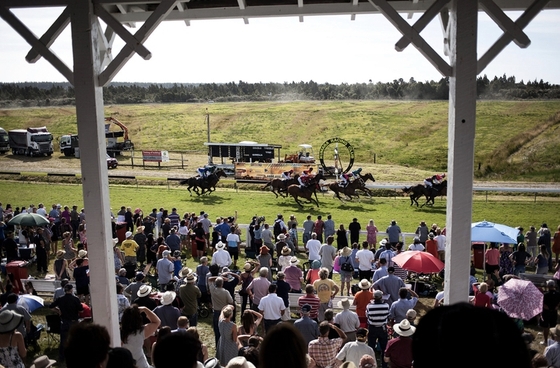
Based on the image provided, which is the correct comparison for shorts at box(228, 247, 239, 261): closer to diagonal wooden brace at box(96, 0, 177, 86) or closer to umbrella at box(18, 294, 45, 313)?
umbrella at box(18, 294, 45, 313)

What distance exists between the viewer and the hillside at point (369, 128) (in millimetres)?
41281

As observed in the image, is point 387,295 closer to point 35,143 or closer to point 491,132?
point 35,143

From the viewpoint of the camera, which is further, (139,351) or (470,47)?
(139,351)

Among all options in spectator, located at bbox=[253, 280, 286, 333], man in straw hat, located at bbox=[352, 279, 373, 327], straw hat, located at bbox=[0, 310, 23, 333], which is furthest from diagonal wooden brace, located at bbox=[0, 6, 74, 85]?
man in straw hat, located at bbox=[352, 279, 373, 327]

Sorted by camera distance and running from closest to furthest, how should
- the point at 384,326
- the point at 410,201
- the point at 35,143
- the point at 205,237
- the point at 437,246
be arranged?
the point at 384,326, the point at 437,246, the point at 205,237, the point at 410,201, the point at 35,143

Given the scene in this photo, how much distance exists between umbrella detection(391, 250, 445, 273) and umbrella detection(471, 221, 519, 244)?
180 centimetres

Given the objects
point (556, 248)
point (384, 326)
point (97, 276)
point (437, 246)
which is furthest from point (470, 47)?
point (556, 248)

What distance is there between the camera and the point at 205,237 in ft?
49.5

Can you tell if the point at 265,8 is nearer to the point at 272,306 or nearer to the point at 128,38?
the point at 128,38

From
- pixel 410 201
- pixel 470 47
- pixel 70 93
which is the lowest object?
pixel 410 201

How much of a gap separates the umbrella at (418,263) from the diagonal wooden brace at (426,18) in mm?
5961

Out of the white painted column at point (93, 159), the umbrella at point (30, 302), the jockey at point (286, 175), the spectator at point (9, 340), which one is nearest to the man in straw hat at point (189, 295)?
the umbrella at point (30, 302)

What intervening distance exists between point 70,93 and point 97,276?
8657 cm

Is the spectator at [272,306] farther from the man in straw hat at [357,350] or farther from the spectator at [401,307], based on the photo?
the man in straw hat at [357,350]
